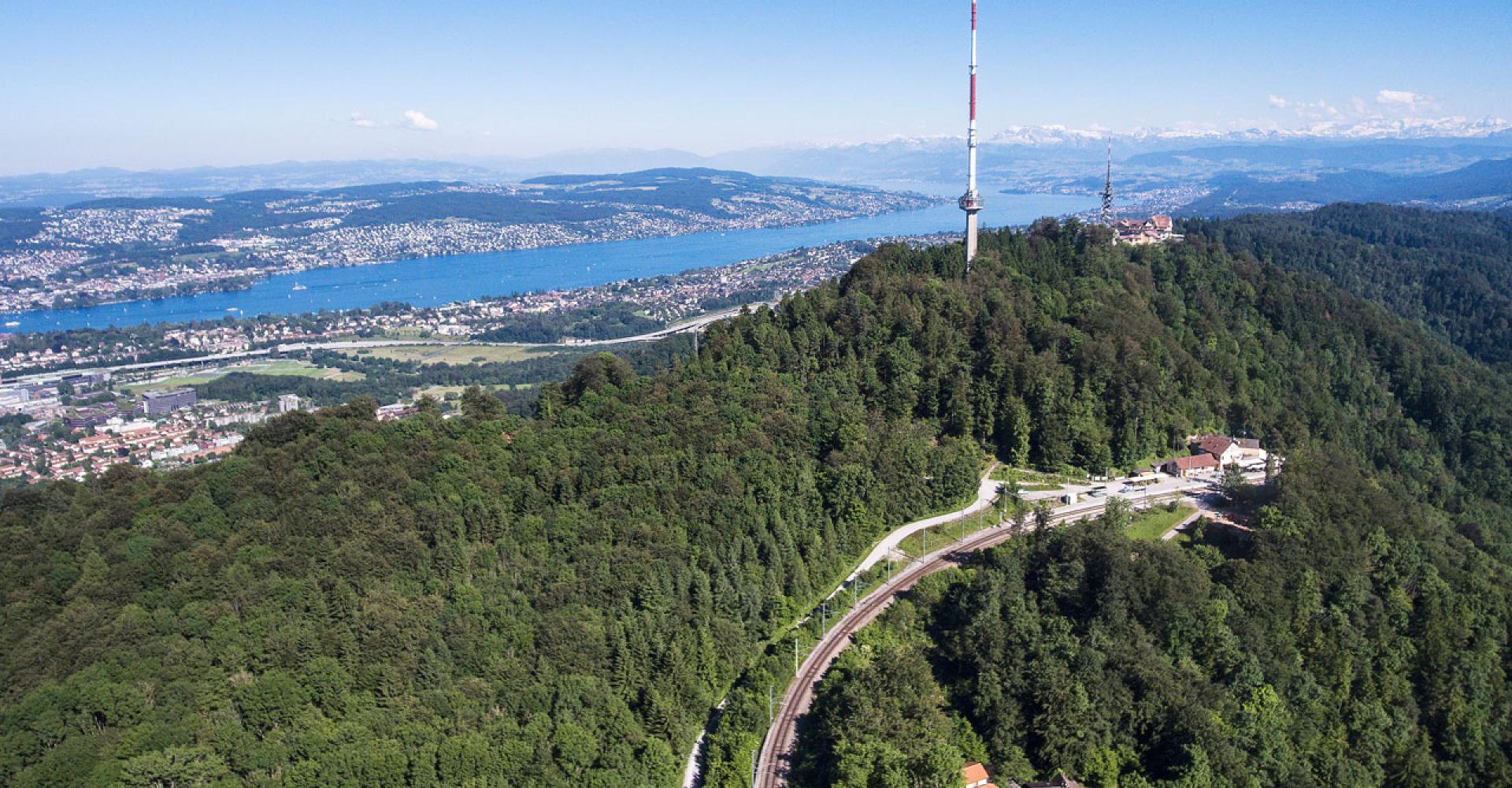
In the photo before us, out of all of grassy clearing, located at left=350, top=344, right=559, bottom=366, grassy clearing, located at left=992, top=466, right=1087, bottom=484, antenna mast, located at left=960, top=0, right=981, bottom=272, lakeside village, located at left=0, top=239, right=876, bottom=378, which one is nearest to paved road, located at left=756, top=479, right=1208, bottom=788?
grassy clearing, located at left=992, top=466, right=1087, bottom=484

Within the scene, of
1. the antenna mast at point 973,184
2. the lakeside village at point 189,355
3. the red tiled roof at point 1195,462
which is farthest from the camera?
the lakeside village at point 189,355

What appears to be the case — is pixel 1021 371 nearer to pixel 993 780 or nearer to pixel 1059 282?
pixel 1059 282

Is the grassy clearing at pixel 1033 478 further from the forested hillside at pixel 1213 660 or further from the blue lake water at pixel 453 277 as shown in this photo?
the blue lake water at pixel 453 277

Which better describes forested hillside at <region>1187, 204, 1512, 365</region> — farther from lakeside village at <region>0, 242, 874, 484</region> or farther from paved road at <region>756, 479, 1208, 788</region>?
lakeside village at <region>0, 242, 874, 484</region>

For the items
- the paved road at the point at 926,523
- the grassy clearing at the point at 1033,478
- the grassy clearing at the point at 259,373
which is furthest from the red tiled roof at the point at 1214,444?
the grassy clearing at the point at 259,373

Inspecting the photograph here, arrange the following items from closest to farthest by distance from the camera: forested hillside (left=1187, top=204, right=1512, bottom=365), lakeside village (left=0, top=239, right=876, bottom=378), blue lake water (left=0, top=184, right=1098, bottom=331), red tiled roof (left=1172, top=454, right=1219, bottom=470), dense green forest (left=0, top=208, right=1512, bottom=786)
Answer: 1. dense green forest (left=0, top=208, right=1512, bottom=786)
2. red tiled roof (left=1172, top=454, right=1219, bottom=470)
3. forested hillside (left=1187, top=204, right=1512, bottom=365)
4. lakeside village (left=0, top=239, right=876, bottom=378)
5. blue lake water (left=0, top=184, right=1098, bottom=331)
